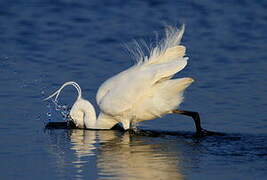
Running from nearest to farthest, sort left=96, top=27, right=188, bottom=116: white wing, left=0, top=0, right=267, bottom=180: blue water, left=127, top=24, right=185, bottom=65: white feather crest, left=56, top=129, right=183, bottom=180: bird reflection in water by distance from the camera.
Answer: left=56, top=129, right=183, bottom=180: bird reflection in water < left=0, top=0, right=267, bottom=180: blue water < left=96, top=27, right=188, bottom=116: white wing < left=127, top=24, right=185, bottom=65: white feather crest

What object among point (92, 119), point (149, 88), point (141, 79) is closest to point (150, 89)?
point (149, 88)

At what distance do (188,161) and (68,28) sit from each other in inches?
363

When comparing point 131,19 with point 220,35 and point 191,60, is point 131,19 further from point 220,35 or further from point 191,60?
point 191,60

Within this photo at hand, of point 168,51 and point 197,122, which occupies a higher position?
point 168,51

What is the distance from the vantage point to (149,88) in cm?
1180

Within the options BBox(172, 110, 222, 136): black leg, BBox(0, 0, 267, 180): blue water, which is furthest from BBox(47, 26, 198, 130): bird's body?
BBox(0, 0, 267, 180): blue water

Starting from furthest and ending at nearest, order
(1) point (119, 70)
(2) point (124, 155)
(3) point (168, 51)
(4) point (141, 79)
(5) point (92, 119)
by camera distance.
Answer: (1) point (119, 70), (5) point (92, 119), (3) point (168, 51), (4) point (141, 79), (2) point (124, 155)

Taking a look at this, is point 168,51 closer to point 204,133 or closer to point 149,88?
point 149,88

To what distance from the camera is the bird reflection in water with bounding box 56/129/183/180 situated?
8.99 meters

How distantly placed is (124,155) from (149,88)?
186 centimetres

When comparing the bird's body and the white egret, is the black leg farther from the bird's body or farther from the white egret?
the bird's body

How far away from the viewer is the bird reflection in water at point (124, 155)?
8.99 meters

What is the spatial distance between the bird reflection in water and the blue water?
0.01 m

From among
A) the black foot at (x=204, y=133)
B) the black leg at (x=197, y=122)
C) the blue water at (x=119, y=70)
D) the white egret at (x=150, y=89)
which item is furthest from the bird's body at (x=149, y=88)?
the black foot at (x=204, y=133)
